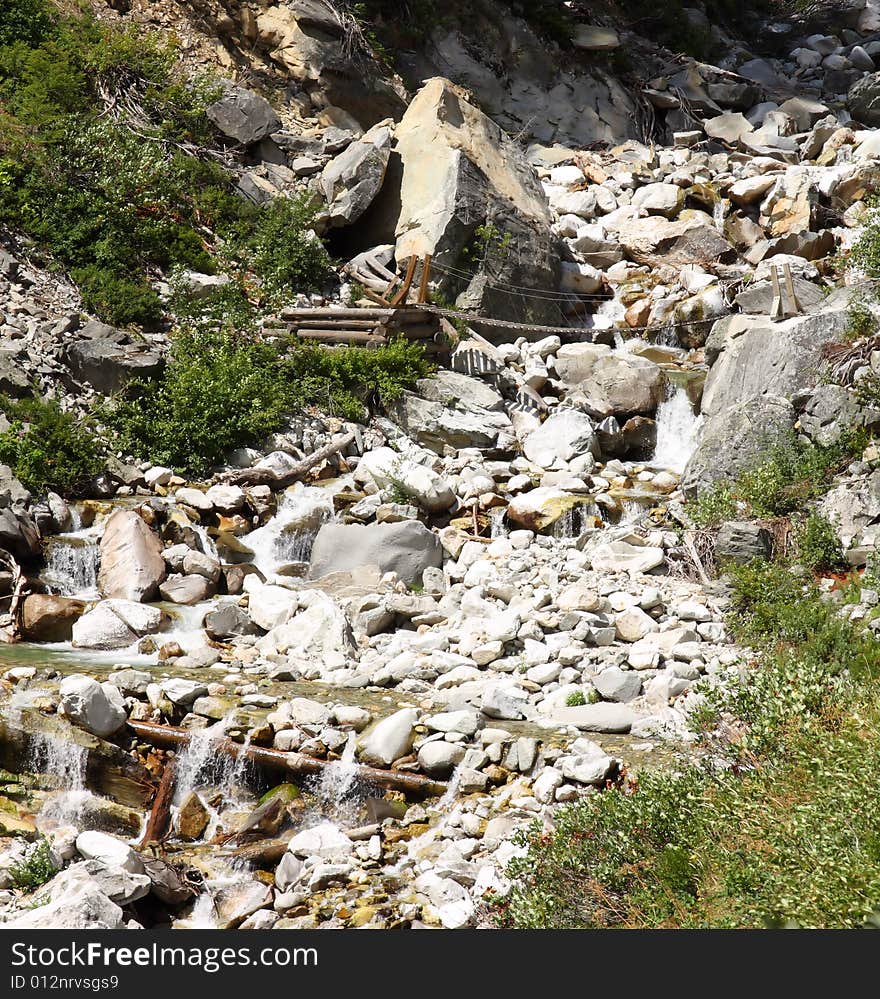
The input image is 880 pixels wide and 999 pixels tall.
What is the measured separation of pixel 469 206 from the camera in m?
17.5

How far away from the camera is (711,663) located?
8.72 meters

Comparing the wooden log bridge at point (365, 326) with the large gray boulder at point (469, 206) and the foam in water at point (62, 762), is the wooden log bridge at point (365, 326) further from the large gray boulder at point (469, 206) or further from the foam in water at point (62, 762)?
the foam in water at point (62, 762)

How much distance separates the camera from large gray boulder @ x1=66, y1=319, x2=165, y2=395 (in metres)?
13.6

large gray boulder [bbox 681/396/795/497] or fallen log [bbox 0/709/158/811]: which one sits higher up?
large gray boulder [bbox 681/396/795/497]

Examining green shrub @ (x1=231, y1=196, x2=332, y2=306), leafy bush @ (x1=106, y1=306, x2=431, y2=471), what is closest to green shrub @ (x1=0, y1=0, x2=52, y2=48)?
green shrub @ (x1=231, y1=196, x2=332, y2=306)

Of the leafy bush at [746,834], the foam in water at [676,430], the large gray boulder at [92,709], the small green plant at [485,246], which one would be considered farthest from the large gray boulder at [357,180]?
the leafy bush at [746,834]

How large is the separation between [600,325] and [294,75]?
8803 millimetres

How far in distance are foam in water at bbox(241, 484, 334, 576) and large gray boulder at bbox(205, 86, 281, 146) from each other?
10.1m

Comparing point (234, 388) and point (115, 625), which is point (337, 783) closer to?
point (115, 625)

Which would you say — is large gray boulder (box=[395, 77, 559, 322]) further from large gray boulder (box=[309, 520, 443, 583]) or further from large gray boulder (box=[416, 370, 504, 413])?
large gray boulder (box=[309, 520, 443, 583])

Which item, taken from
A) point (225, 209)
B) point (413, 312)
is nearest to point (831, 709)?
point (413, 312)

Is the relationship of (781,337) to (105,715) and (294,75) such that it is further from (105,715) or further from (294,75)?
(294,75)

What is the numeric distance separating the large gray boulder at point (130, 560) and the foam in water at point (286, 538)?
125 centimetres

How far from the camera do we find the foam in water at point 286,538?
12086 mm
